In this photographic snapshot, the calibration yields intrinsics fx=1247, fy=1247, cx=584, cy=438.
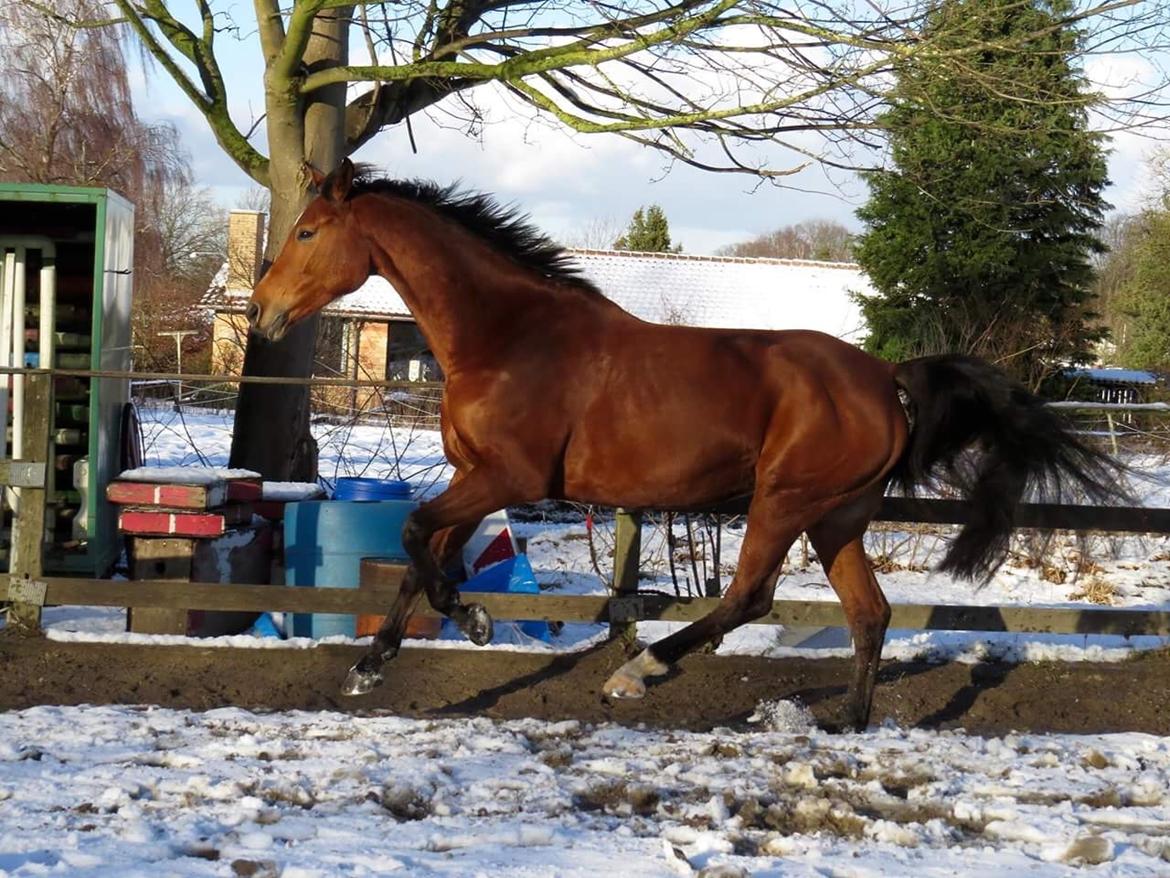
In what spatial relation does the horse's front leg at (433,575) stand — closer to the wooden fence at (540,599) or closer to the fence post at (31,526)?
the wooden fence at (540,599)

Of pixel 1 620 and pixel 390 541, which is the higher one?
A: pixel 390 541

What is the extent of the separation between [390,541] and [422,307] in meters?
2.03

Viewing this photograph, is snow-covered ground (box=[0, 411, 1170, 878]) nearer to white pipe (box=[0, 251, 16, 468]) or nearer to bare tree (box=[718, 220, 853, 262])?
white pipe (box=[0, 251, 16, 468])

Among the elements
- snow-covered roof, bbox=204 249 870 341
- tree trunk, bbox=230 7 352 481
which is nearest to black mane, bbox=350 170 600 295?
tree trunk, bbox=230 7 352 481

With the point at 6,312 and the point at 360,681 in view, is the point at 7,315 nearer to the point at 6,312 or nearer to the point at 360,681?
→ the point at 6,312

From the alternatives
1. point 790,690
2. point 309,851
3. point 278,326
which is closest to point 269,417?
point 278,326

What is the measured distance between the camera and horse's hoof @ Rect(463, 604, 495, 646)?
17.8ft

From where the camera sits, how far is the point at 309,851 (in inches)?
129

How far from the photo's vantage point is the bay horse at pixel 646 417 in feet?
16.9

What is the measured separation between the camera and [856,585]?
555 centimetres

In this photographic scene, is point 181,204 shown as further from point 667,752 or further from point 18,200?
point 667,752

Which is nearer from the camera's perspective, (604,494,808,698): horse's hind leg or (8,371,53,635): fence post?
(604,494,808,698): horse's hind leg

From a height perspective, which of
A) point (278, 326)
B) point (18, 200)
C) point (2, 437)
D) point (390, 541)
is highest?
point (18, 200)

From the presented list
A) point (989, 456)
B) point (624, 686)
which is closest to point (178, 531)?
point (624, 686)
